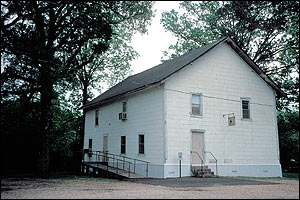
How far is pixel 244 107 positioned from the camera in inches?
894

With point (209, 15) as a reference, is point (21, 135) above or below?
below

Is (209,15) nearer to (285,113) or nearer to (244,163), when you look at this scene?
(285,113)

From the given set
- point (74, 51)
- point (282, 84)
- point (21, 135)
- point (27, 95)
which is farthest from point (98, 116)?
point (282, 84)

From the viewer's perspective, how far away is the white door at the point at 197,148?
65.3 feet

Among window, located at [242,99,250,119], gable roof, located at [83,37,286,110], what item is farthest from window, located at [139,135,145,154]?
window, located at [242,99,250,119]

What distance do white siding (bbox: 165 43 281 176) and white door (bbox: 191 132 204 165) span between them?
1.17 ft

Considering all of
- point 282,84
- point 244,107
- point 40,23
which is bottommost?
point 244,107

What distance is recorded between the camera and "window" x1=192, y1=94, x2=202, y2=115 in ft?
67.6

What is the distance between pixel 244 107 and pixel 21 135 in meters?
17.4

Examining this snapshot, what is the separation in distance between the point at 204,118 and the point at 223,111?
5.66ft

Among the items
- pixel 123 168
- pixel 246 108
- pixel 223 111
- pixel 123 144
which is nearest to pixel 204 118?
pixel 223 111

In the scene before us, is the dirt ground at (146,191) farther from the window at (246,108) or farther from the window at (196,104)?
the window at (246,108)

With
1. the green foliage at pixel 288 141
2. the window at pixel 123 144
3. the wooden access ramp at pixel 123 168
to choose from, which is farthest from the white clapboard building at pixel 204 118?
the green foliage at pixel 288 141

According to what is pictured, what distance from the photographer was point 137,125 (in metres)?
21.8
